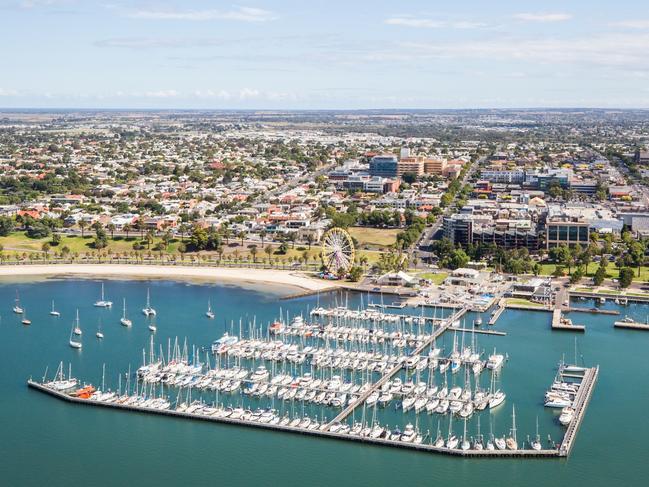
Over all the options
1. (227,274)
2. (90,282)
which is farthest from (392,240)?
(90,282)

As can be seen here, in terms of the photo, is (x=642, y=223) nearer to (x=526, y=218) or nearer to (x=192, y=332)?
(x=526, y=218)

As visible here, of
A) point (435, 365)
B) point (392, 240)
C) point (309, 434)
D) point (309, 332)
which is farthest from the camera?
point (392, 240)

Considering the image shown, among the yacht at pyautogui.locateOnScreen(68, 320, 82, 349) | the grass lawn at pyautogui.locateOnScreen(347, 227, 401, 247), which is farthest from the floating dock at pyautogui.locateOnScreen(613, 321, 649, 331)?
the yacht at pyautogui.locateOnScreen(68, 320, 82, 349)

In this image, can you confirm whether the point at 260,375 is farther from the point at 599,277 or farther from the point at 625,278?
the point at 625,278

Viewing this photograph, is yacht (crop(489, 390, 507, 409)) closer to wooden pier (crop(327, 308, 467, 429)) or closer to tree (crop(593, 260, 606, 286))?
wooden pier (crop(327, 308, 467, 429))

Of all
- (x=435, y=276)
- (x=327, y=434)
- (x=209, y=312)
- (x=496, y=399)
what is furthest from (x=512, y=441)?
(x=435, y=276)
